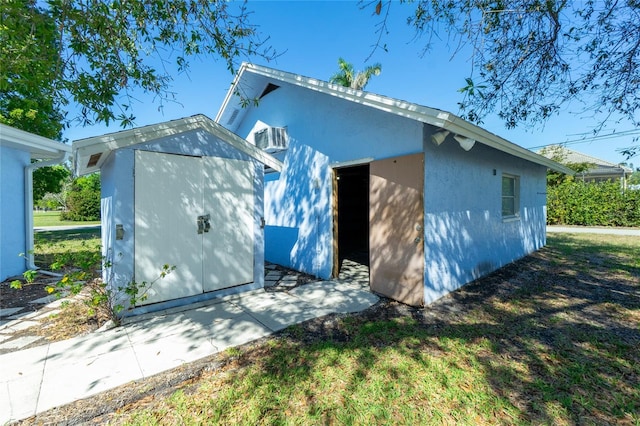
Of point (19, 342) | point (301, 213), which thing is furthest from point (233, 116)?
point (19, 342)

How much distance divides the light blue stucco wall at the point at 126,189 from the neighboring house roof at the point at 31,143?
2.57 metres

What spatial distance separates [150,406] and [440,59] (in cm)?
577

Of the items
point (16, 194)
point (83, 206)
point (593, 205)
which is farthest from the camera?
point (83, 206)

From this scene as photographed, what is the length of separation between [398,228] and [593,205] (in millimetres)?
17693

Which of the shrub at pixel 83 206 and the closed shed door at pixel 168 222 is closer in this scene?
the closed shed door at pixel 168 222

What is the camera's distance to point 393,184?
15.6ft

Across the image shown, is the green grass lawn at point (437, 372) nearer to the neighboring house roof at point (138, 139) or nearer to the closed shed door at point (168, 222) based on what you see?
the closed shed door at point (168, 222)

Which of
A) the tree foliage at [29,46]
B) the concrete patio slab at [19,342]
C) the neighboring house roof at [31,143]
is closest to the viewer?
the tree foliage at [29,46]

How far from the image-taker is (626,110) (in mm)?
4242

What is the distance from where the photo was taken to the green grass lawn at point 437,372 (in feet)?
7.25

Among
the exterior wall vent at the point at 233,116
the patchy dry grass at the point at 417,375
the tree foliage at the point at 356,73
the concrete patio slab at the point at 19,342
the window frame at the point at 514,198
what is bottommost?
the patchy dry grass at the point at 417,375

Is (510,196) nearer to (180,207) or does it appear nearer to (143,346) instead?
(180,207)

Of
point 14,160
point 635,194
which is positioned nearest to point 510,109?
point 14,160

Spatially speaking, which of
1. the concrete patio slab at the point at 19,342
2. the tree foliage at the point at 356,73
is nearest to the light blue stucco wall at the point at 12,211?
the concrete patio slab at the point at 19,342
